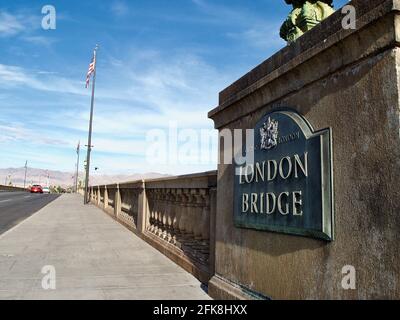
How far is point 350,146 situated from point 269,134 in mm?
943

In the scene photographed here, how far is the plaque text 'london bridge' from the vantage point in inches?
96.7

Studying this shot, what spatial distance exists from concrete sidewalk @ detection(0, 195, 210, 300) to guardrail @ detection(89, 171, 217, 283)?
0.63ft

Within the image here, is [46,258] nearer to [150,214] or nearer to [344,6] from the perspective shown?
[150,214]

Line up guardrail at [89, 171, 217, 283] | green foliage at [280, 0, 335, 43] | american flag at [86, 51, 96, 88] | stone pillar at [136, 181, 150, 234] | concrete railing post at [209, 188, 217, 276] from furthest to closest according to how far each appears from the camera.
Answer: american flag at [86, 51, 96, 88] → stone pillar at [136, 181, 150, 234] → guardrail at [89, 171, 217, 283] → concrete railing post at [209, 188, 217, 276] → green foliage at [280, 0, 335, 43]

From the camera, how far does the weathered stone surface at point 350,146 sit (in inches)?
78.6

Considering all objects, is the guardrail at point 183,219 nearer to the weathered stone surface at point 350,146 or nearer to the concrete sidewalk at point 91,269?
the concrete sidewalk at point 91,269

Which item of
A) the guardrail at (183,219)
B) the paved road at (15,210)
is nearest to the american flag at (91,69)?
the paved road at (15,210)

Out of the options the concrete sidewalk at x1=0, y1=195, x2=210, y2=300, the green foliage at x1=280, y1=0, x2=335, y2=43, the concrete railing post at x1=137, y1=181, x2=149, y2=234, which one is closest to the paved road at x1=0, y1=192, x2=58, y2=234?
the concrete sidewalk at x1=0, y1=195, x2=210, y2=300

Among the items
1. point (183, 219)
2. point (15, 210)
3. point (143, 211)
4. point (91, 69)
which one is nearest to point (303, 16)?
point (183, 219)

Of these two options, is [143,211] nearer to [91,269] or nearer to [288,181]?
[91,269]

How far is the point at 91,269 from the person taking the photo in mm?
5211

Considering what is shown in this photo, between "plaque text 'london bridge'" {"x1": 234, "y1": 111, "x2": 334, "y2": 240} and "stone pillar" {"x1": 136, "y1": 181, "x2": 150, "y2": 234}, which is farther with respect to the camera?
"stone pillar" {"x1": 136, "y1": 181, "x2": 150, "y2": 234}

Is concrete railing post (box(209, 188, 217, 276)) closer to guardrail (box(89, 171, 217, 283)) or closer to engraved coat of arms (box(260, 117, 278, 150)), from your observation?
guardrail (box(89, 171, 217, 283))
